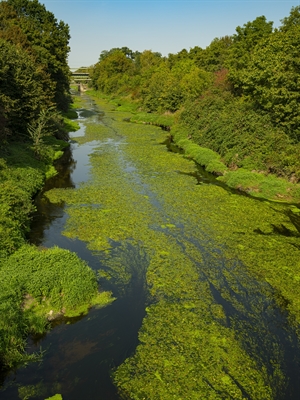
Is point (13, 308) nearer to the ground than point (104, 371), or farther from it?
farther from it

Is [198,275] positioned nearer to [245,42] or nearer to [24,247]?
[24,247]

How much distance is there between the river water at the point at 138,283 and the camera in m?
9.50

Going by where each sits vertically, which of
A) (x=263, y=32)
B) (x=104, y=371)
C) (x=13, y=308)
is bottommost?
(x=104, y=371)

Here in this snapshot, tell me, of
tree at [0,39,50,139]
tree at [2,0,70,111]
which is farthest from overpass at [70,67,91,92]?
tree at [0,39,50,139]

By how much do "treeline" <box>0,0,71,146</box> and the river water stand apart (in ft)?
22.0

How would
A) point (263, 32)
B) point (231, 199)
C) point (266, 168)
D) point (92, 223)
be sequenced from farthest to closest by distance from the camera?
point (263, 32), point (266, 168), point (231, 199), point (92, 223)

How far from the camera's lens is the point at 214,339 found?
10.7m

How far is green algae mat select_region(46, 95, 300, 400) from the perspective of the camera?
372 inches

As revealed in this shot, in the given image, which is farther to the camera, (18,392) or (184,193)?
(184,193)

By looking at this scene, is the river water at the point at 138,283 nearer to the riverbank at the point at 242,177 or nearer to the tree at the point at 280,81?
the riverbank at the point at 242,177

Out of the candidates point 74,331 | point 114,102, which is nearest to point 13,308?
point 74,331

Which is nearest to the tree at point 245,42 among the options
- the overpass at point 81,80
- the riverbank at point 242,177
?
the riverbank at point 242,177

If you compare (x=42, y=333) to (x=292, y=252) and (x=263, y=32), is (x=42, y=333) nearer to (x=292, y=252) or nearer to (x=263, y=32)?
(x=292, y=252)

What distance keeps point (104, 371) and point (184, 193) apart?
50.7ft
